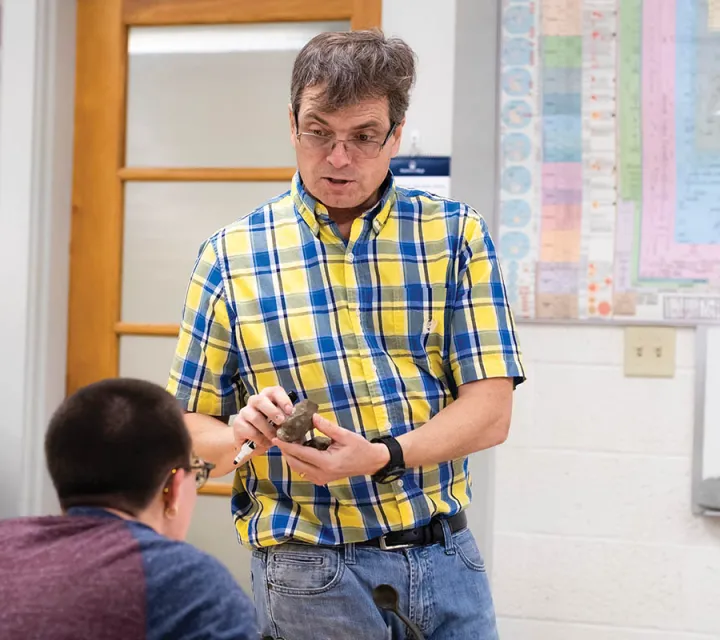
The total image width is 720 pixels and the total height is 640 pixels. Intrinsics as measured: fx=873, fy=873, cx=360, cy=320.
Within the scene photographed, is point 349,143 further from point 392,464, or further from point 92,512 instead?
point 92,512

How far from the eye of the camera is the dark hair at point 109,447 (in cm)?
105

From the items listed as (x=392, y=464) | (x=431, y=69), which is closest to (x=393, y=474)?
(x=392, y=464)

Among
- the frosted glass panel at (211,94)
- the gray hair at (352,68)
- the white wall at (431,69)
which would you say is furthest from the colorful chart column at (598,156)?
the gray hair at (352,68)

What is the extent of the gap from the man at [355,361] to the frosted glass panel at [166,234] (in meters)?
1.31

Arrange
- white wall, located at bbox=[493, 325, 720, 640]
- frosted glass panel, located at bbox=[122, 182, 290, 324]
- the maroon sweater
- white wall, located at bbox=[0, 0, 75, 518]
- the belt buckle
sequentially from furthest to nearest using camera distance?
1. frosted glass panel, located at bbox=[122, 182, 290, 324]
2. white wall, located at bbox=[0, 0, 75, 518]
3. white wall, located at bbox=[493, 325, 720, 640]
4. the belt buckle
5. the maroon sweater

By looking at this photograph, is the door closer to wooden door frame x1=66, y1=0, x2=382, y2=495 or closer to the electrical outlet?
wooden door frame x1=66, y1=0, x2=382, y2=495

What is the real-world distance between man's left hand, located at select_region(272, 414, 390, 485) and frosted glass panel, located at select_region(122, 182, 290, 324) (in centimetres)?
158

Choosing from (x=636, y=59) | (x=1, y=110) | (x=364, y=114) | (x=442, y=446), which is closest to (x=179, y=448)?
(x=442, y=446)

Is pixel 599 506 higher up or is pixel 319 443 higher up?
pixel 319 443

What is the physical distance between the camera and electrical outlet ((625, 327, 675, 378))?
7.63ft

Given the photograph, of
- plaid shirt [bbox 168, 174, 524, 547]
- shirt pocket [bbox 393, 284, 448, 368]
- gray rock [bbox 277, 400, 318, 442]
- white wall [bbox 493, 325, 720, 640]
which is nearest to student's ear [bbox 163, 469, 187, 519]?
gray rock [bbox 277, 400, 318, 442]

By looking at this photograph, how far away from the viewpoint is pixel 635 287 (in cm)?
235

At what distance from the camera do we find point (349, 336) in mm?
1407

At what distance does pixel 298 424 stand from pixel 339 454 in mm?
80
